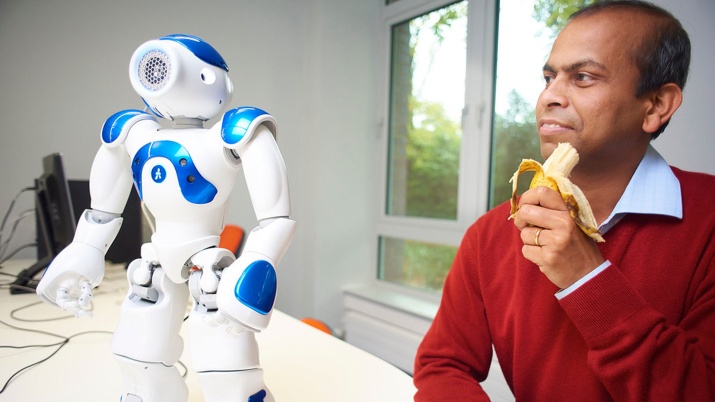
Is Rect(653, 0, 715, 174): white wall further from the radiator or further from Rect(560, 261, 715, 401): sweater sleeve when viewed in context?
the radiator

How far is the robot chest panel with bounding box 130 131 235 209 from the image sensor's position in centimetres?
65

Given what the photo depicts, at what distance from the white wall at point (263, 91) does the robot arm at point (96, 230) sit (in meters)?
1.57

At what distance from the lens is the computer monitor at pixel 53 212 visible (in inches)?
54.5

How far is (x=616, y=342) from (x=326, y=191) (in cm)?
214

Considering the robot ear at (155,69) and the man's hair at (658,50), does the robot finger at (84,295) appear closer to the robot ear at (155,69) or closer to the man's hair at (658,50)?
the robot ear at (155,69)

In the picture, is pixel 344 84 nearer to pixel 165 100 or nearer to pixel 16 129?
pixel 16 129

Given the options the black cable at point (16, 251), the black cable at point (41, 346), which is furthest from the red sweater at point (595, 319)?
the black cable at point (16, 251)

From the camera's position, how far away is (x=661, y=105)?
0.75 meters

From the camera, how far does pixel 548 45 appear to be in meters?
2.04

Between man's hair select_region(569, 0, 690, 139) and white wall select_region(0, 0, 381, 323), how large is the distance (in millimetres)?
2007

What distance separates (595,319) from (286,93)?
234cm

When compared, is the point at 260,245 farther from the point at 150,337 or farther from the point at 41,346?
the point at 41,346

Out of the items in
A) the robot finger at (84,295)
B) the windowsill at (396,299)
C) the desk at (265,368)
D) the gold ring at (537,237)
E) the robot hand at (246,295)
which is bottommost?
the windowsill at (396,299)

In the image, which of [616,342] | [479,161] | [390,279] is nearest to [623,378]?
[616,342]
